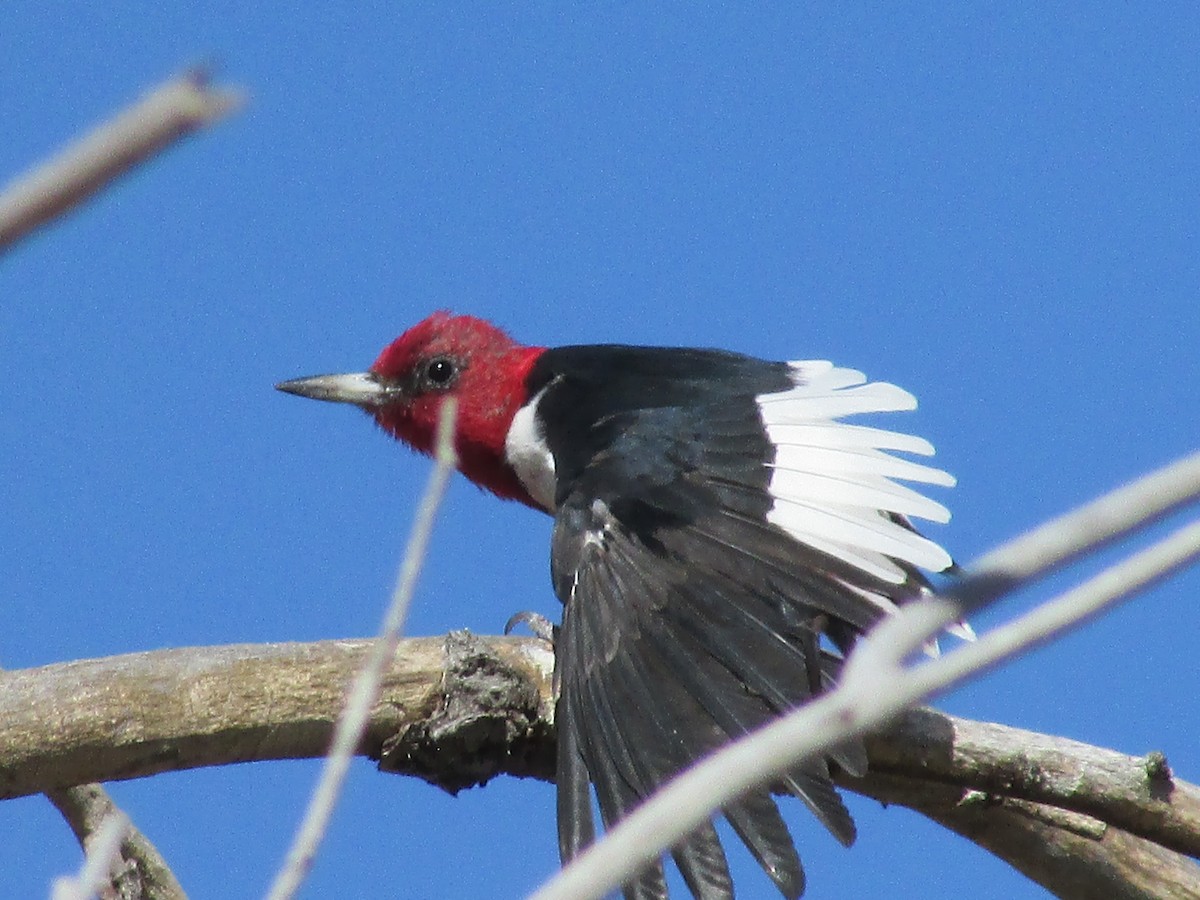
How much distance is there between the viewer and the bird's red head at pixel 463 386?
17.0 ft

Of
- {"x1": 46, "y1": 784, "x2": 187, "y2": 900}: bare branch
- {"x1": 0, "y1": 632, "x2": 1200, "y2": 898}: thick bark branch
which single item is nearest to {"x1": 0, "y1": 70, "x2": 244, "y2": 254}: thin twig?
{"x1": 0, "y1": 632, "x2": 1200, "y2": 898}: thick bark branch

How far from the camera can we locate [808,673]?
3.23 m

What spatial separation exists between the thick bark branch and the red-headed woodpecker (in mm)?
204

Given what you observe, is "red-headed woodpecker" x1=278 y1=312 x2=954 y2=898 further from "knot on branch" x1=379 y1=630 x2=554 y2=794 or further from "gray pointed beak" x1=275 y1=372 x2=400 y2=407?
"gray pointed beak" x1=275 y1=372 x2=400 y2=407

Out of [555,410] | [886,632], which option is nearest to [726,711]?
[555,410]

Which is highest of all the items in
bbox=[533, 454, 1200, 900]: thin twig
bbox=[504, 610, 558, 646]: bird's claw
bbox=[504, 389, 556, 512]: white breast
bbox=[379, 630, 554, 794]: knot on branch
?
bbox=[504, 389, 556, 512]: white breast

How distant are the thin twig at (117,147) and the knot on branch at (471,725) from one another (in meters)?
2.65

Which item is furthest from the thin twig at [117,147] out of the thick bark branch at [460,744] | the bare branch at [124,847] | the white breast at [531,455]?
the white breast at [531,455]

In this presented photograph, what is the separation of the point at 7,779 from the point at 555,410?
6.96ft

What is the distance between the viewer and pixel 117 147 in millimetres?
698

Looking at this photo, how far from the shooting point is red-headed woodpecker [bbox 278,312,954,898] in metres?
3.18

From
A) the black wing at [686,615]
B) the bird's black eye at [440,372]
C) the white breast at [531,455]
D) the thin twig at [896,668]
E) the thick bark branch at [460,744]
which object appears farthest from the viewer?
the bird's black eye at [440,372]

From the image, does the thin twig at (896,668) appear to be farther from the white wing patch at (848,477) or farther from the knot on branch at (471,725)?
the white wing patch at (848,477)

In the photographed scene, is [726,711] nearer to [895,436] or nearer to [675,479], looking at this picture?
[675,479]
